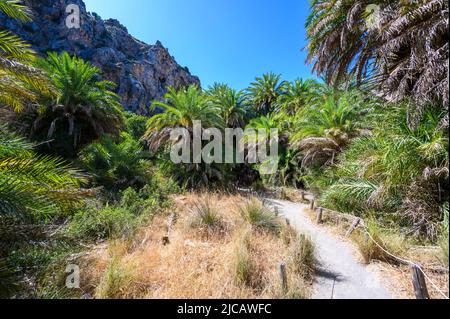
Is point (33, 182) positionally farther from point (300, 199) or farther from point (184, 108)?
point (300, 199)

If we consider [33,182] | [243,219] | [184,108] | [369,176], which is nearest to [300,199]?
[369,176]

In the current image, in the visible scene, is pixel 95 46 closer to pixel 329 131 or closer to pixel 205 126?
pixel 205 126

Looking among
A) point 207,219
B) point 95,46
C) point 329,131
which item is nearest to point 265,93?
point 329,131

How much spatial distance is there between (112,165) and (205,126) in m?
4.99

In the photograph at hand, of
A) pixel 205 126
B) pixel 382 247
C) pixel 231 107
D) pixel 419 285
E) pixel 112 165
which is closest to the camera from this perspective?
pixel 419 285

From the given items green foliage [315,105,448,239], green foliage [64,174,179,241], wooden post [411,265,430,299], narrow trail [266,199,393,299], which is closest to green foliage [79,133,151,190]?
green foliage [64,174,179,241]

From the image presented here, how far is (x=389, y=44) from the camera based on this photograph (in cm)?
519

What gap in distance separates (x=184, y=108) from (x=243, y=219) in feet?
24.6

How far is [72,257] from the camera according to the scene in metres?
4.12

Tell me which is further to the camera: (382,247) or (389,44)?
(389,44)

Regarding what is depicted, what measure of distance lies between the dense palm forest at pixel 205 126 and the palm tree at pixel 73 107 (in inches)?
1.9

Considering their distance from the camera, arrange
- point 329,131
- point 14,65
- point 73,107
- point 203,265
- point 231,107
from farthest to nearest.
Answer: point 231,107 → point 329,131 → point 73,107 → point 203,265 → point 14,65

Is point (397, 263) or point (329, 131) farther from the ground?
point (329, 131)

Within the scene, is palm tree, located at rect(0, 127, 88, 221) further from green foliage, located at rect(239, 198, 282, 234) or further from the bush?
green foliage, located at rect(239, 198, 282, 234)
